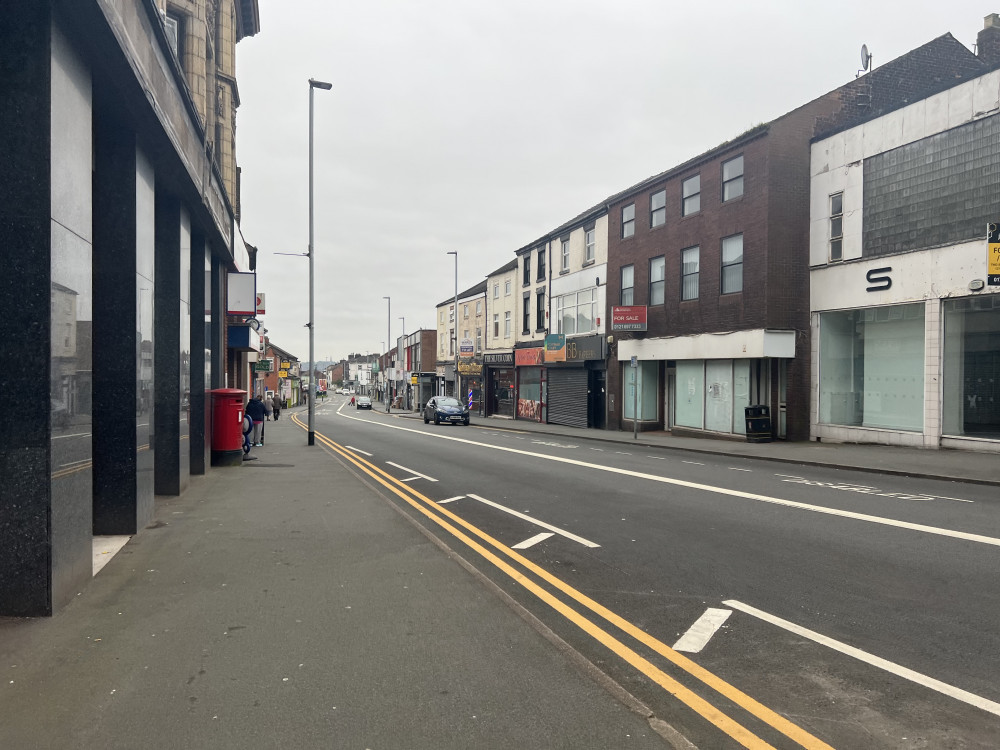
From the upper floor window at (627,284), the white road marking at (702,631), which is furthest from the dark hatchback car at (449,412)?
the white road marking at (702,631)

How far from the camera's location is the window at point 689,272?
25562mm

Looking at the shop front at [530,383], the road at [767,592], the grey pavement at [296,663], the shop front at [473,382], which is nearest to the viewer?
the grey pavement at [296,663]

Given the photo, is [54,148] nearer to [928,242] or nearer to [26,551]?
[26,551]

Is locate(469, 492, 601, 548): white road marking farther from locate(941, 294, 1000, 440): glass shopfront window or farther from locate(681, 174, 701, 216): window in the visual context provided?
locate(681, 174, 701, 216): window

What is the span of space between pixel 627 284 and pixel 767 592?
83.0 feet

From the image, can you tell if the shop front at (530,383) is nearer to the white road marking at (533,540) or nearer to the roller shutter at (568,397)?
the roller shutter at (568,397)

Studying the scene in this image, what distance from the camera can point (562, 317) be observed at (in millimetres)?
36281


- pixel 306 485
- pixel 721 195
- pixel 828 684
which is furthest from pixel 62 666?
pixel 721 195

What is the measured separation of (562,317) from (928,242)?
2003cm

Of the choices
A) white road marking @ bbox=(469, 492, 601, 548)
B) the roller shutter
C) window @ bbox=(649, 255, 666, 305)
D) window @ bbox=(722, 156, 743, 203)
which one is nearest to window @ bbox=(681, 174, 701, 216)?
window @ bbox=(722, 156, 743, 203)

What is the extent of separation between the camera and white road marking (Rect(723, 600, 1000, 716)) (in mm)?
3696

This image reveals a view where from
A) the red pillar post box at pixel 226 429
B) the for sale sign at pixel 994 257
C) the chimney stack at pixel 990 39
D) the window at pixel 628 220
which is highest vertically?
the chimney stack at pixel 990 39

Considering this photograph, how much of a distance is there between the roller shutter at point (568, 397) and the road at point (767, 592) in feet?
68.1

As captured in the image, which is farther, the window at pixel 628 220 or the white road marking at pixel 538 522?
the window at pixel 628 220
